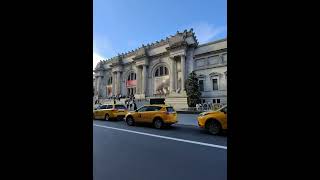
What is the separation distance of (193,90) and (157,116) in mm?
19142

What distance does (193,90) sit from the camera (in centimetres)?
2959

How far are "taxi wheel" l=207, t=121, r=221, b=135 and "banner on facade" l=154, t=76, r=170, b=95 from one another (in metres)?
25.6

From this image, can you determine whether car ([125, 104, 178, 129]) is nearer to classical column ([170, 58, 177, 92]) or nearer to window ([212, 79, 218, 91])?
window ([212, 79, 218, 91])

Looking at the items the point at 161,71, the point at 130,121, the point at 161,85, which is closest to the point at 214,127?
the point at 130,121

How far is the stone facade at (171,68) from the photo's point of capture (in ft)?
97.7

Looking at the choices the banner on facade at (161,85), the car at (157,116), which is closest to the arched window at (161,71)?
the banner on facade at (161,85)

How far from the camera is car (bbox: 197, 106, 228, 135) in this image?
8695mm

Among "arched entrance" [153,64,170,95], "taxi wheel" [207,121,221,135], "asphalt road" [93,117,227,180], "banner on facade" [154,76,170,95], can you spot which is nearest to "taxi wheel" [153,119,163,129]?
"taxi wheel" [207,121,221,135]

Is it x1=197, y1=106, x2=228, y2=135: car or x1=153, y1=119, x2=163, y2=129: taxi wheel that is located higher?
x1=197, y1=106, x2=228, y2=135: car
